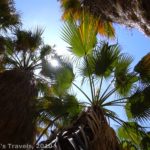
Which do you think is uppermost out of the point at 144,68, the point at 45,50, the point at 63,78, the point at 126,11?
the point at 45,50

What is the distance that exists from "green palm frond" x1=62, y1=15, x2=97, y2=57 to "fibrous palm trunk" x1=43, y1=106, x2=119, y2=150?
4.55 feet

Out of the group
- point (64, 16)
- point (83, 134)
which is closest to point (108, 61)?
point (83, 134)

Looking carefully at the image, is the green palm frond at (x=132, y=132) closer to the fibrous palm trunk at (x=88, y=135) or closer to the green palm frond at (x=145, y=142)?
the green palm frond at (x=145, y=142)

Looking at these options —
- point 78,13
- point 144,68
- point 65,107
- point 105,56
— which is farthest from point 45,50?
point 144,68

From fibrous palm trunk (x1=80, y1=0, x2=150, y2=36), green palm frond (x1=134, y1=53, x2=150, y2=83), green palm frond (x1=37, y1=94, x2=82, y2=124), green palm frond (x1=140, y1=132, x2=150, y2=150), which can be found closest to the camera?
fibrous palm trunk (x1=80, y1=0, x2=150, y2=36)

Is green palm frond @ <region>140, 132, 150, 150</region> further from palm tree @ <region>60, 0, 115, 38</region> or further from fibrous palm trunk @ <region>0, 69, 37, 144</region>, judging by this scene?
palm tree @ <region>60, 0, 115, 38</region>

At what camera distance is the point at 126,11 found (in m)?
7.49

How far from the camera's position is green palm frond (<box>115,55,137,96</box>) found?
7.31 metres

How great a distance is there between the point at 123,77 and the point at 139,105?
0.77 meters

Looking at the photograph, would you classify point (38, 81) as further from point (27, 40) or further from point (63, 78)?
point (63, 78)

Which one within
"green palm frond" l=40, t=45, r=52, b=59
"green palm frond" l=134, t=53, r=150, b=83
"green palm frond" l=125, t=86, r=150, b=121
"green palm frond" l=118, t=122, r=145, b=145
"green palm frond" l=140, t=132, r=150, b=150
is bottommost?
"green palm frond" l=140, t=132, r=150, b=150

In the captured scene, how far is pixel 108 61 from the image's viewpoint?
22.9ft

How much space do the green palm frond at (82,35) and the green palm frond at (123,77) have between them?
868 mm

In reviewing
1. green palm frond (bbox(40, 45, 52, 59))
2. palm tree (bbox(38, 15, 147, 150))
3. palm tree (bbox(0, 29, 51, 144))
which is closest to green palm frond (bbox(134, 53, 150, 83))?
palm tree (bbox(38, 15, 147, 150))
